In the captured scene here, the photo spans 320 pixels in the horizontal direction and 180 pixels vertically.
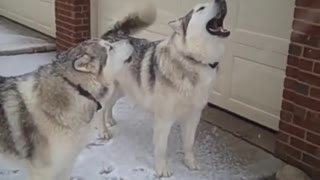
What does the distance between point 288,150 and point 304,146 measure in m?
0.16

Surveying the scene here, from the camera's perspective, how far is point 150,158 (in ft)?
11.6

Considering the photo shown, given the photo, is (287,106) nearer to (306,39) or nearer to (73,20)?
(306,39)

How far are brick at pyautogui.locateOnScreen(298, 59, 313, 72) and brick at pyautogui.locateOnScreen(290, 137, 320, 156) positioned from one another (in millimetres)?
511

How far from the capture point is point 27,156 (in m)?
2.49

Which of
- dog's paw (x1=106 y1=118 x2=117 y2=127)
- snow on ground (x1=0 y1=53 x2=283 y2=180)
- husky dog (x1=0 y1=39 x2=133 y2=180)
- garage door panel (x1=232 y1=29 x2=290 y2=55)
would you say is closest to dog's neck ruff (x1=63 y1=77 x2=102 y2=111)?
husky dog (x1=0 y1=39 x2=133 y2=180)

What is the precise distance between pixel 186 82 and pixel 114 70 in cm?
72

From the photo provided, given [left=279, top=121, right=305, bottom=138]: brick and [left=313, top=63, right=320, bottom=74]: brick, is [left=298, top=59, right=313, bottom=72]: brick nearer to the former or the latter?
[left=313, top=63, right=320, bottom=74]: brick

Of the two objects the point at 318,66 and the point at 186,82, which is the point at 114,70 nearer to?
the point at 186,82

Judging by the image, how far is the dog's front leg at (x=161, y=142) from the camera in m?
3.21

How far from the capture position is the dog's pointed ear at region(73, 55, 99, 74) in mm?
2338

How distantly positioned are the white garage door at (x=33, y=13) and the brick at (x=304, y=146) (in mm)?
4572

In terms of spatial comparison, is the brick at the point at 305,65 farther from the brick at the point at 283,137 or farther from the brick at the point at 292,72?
the brick at the point at 283,137

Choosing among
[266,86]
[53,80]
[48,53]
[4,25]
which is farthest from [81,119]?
[4,25]

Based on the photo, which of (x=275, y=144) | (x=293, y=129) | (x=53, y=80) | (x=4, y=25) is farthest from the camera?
(x=4, y=25)
